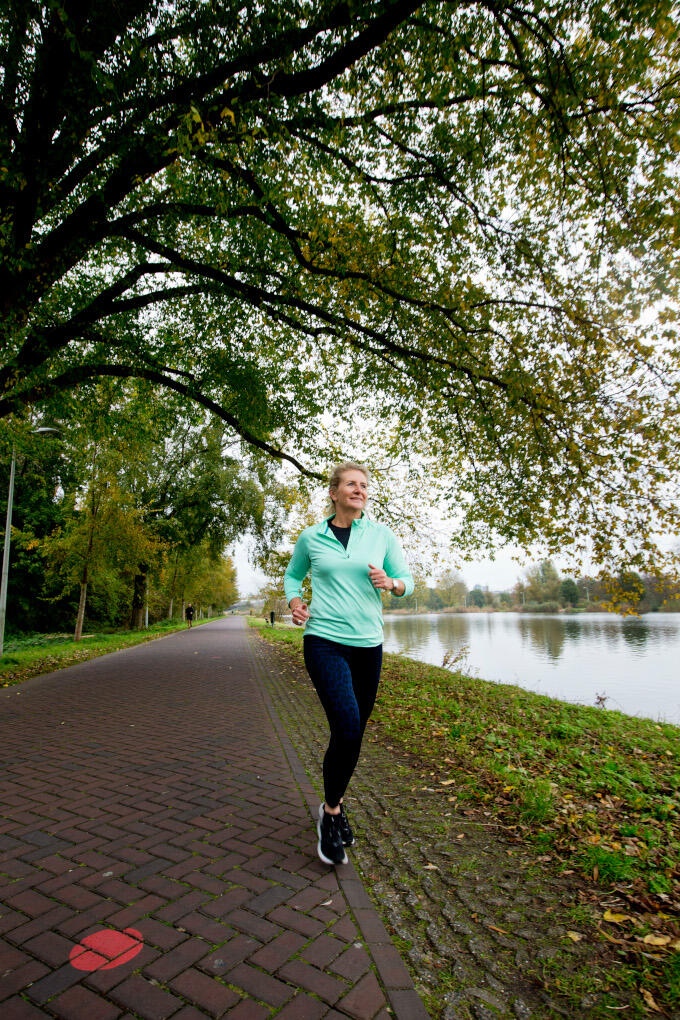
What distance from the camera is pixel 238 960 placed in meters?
2.15

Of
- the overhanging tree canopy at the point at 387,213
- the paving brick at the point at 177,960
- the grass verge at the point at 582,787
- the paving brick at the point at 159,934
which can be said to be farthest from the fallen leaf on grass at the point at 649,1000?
the overhanging tree canopy at the point at 387,213

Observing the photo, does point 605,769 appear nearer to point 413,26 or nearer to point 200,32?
point 413,26

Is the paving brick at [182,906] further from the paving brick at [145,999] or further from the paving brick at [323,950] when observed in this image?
the paving brick at [323,950]

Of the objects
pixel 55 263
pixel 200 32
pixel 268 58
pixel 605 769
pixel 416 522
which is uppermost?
pixel 200 32

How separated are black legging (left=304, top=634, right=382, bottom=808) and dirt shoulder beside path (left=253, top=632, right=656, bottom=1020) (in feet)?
1.81

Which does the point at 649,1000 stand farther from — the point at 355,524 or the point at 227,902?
the point at 355,524

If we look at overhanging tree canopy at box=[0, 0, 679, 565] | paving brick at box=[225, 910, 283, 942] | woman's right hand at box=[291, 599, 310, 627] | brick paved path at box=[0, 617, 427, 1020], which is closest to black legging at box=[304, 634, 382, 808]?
woman's right hand at box=[291, 599, 310, 627]

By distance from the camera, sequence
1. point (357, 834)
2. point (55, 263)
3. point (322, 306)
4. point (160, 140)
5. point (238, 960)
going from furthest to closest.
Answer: point (322, 306), point (55, 263), point (160, 140), point (357, 834), point (238, 960)

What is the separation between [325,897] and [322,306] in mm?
8157

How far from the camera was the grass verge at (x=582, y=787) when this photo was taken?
2.51 m

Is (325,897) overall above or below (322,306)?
below

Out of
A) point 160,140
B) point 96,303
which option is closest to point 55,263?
point 96,303

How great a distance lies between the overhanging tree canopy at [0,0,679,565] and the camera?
5.83 m

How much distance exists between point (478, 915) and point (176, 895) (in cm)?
144
